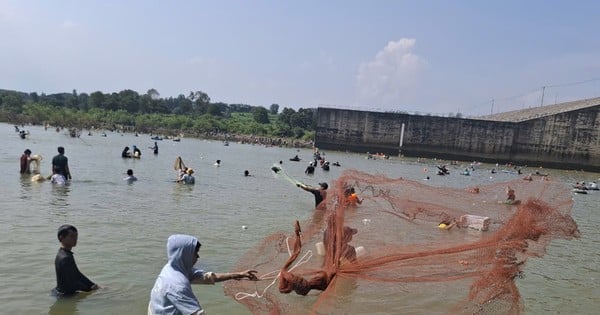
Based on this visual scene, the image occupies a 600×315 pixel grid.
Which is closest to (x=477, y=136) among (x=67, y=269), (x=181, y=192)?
(x=181, y=192)

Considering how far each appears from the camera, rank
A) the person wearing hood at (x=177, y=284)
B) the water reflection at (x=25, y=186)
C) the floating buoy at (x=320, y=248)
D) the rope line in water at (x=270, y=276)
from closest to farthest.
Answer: the person wearing hood at (x=177, y=284) → the rope line in water at (x=270, y=276) → the floating buoy at (x=320, y=248) → the water reflection at (x=25, y=186)

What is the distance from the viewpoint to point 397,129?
80750 millimetres

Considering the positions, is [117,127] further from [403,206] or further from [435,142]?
[403,206]

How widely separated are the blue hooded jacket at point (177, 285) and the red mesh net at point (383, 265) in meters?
2.04

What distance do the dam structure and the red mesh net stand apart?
232ft

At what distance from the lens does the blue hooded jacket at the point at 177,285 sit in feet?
13.6

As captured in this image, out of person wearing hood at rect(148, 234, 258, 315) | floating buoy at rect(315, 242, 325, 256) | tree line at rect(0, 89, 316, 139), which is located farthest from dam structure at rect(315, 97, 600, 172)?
person wearing hood at rect(148, 234, 258, 315)

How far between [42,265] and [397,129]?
74.7 meters

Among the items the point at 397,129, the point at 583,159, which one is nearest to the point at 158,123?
the point at 397,129

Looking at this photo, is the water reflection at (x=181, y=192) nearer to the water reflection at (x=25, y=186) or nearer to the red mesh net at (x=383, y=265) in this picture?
the water reflection at (x=25, y=186)

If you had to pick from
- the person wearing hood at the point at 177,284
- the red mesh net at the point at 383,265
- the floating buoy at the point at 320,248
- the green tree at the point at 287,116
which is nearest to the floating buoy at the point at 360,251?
the red mesh net at the point at 383,265

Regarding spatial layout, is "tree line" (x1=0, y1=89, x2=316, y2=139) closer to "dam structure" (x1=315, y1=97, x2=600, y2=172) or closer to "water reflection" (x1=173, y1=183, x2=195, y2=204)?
"dam structure" (x1=315, y1=97, x2=600, y2=172)

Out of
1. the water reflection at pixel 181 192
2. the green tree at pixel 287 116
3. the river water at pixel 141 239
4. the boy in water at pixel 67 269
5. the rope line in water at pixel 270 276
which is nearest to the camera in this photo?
the rope line in water at pixel 270 276

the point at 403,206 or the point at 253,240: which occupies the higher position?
the point at 403,206
